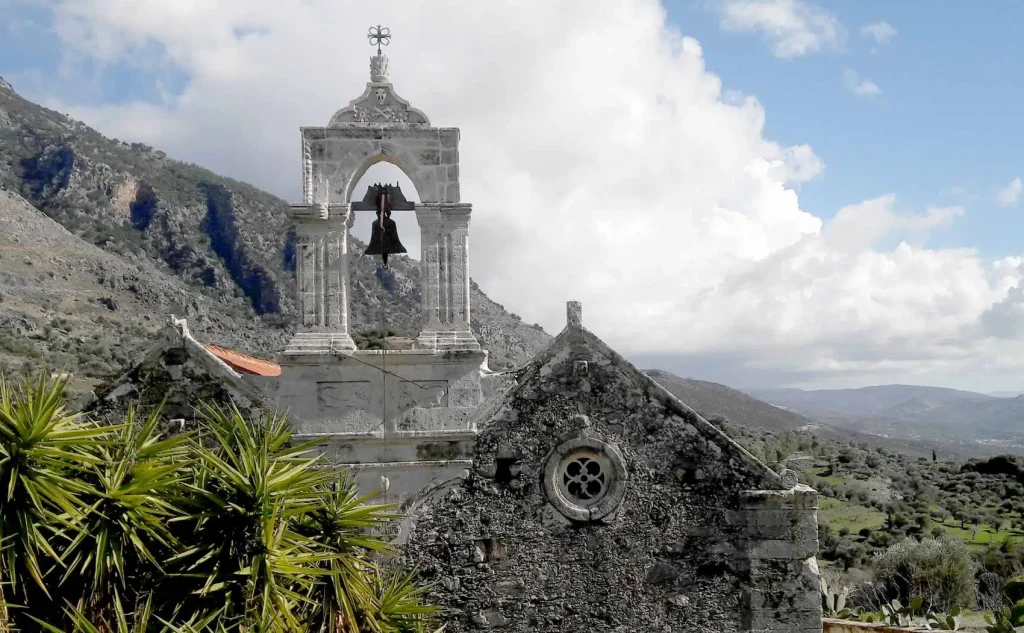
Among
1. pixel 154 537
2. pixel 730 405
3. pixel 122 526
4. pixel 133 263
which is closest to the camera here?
pixel 122 526

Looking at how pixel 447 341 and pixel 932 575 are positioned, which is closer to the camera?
pixel 447 341

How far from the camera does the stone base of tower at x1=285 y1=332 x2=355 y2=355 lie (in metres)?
7.70

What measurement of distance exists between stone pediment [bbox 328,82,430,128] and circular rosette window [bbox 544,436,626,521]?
3.49 metres

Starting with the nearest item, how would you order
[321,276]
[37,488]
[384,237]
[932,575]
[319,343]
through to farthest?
[37,488]
[319,343]
[321,276]
[384,237]
[932,575]

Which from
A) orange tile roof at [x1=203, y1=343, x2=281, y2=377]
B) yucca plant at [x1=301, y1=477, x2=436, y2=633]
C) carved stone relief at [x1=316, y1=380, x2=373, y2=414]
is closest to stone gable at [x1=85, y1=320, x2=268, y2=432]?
orange tile roof at [x1=203, y1=343, x2=281, y2=377]

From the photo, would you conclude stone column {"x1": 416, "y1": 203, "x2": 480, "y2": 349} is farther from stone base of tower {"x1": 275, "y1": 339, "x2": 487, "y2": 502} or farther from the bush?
the bush

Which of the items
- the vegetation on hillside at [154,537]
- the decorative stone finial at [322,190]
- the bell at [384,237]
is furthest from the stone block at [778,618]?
the decorative stone finial at [322,190]

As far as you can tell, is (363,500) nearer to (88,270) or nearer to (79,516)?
(79,516)

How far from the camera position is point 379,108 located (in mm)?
8039

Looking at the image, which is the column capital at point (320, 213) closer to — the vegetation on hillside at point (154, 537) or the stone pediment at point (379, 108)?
the stone pediment at point (379, 108)

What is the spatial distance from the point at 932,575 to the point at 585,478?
1402 cm

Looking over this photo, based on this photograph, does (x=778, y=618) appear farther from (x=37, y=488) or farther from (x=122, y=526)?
(x=37, y=488)

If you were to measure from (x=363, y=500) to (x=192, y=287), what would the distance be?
98.8 ft

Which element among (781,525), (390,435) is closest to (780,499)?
(781,525)
